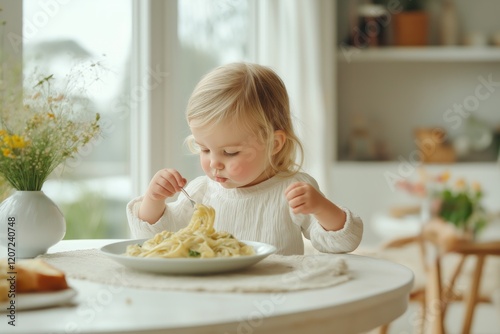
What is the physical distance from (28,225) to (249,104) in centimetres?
Result: 55

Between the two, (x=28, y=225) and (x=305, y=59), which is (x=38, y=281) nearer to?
(x=28, y=225)

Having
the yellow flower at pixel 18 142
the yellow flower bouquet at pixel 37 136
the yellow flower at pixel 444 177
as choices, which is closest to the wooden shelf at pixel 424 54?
the yellow flower at pixel 444 177

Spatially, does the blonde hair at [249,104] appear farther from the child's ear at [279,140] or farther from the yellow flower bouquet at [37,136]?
the yellow flower bouquet at [37,136]

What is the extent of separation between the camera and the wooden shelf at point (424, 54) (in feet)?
15.8

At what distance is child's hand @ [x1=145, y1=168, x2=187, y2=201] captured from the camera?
156 cm

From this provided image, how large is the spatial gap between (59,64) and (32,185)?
50.0 inches

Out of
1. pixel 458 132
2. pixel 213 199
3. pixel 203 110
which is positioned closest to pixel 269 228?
pixel 213 199

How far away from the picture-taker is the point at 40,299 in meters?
1.00

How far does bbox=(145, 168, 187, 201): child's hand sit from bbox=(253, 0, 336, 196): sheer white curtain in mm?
2394

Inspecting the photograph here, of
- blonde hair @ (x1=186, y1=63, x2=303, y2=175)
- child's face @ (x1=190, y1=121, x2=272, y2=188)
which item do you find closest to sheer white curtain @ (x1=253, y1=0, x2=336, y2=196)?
blonde hair @ (x1=186, y1=63, x2=303, y2=175)

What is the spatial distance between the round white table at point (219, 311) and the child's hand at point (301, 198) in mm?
264

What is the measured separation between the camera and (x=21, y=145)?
4.51 ft

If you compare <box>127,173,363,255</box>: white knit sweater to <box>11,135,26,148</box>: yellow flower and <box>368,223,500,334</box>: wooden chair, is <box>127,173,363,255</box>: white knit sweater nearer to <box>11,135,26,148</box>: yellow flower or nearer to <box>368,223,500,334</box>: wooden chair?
<box>11,135,26,148</box>: yellow flower

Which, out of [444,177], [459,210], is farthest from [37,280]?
[444,177]
